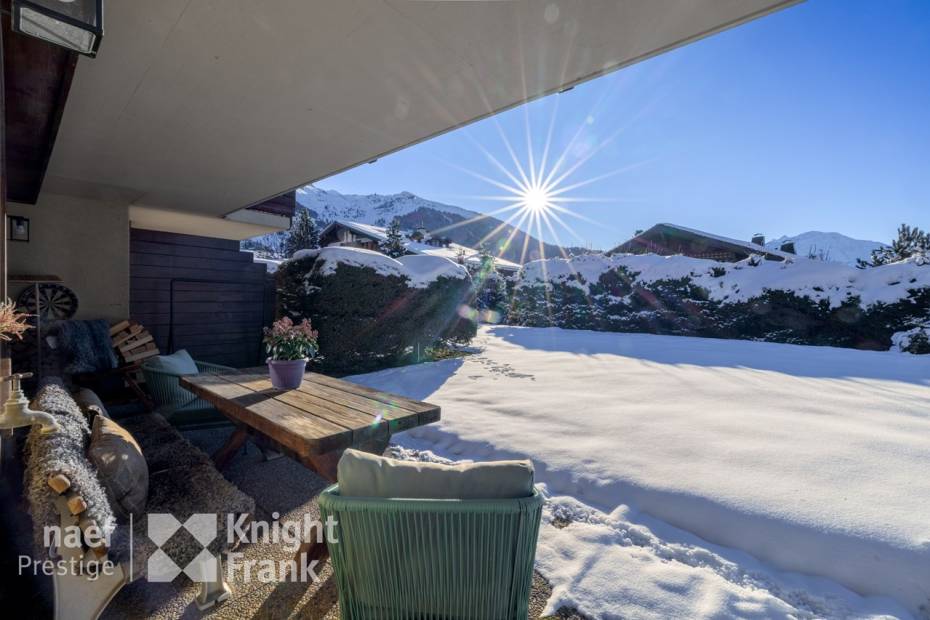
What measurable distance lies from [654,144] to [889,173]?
25.8ft

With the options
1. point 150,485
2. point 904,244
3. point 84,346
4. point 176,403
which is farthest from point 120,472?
point 904,244

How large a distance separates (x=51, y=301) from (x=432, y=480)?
5.88 meters

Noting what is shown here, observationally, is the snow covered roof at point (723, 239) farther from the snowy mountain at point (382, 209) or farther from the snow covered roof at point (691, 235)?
the snowy mountain at point (382, 209)

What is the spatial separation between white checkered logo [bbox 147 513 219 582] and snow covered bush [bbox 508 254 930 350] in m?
9.94

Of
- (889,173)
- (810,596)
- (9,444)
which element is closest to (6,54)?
(9,444)

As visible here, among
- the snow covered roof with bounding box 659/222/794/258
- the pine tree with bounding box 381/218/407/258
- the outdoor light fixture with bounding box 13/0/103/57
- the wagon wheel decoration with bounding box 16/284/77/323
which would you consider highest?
the snow covered roof with bounding box 659/222/794/258

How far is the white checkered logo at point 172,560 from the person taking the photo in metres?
1.40

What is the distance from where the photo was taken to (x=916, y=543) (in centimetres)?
189

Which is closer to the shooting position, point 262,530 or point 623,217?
point 262,530

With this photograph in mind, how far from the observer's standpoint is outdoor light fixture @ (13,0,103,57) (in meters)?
1.34

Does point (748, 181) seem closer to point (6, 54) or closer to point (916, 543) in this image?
point (916, 543)

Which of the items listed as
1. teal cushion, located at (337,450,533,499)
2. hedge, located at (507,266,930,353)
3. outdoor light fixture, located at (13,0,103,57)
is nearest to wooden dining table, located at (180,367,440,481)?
teal cushion, located at (337,450,533,499)

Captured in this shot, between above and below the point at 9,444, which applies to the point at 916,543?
below

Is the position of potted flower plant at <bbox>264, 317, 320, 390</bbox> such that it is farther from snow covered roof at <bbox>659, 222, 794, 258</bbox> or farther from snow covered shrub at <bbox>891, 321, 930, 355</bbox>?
snow covered roof at <bbox>659, 222, 794, 258</bbox>
